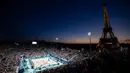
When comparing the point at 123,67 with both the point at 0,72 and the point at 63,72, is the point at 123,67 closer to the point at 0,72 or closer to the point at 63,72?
the point at 63,72

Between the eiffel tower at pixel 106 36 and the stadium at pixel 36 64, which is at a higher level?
the eiffel tower at pixel 106 36

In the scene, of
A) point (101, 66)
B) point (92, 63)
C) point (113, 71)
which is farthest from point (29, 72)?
point (113, 71)

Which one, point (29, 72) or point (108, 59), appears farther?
point (29, 72)

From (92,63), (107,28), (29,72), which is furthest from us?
(107,28)

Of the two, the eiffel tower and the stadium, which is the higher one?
the eiffel tower

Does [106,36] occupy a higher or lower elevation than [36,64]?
higher

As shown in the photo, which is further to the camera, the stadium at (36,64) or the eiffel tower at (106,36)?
the eiffel tower at (106,36)

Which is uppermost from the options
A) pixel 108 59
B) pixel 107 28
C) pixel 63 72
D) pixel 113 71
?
Result: pixel 107 28

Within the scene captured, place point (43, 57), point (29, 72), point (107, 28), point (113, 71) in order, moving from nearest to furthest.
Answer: point (113, 71)
point (29, 72)
point (43, 57)
point (107, 28)

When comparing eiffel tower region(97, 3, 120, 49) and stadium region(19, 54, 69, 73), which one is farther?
eiffel tower region(97, 3, 120, 49)

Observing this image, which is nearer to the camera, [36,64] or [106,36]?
[36,64]

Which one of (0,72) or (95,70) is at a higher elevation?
(95,70)
